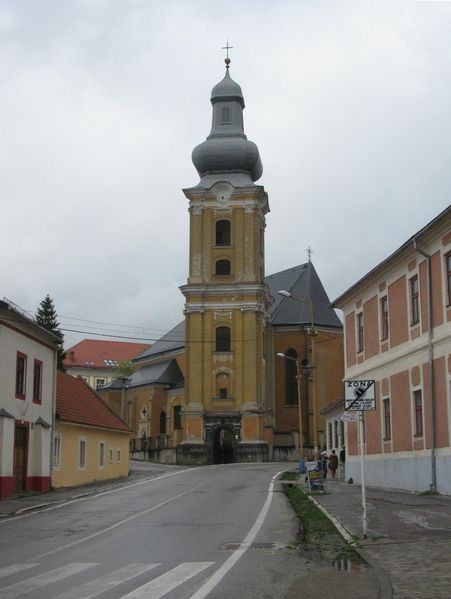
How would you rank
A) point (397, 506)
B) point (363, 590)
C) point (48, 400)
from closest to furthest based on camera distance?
point (363, 590), point (397, 506), point (48, 400)

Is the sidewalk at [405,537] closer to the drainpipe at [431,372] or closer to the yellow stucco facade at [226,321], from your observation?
the drainpipe at [431,372]

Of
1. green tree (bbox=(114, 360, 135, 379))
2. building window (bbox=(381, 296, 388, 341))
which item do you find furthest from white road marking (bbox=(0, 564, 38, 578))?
green tree (bbox=(114, 360, 135, 379))

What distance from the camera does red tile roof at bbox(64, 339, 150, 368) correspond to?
127 metres

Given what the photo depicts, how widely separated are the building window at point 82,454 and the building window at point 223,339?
3142 cm

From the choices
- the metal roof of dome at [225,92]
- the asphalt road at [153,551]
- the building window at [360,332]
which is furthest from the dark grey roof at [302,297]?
the asphalt road at [153,551]

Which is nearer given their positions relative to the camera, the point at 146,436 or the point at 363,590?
the point at 363,590

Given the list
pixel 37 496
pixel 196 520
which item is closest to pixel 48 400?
pixel 37 496

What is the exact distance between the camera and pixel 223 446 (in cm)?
6800

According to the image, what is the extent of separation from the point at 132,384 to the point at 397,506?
63461mm

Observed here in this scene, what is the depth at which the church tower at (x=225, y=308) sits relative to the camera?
6706cm

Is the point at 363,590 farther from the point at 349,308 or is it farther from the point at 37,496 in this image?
the point at 349,308

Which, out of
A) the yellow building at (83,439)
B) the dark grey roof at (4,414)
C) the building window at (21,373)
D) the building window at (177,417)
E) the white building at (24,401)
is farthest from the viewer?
the building window at (177,417)

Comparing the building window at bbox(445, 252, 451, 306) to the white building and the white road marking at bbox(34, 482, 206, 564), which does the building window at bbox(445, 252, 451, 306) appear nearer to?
the white road marking at bbox(34, 482, 206, 564)

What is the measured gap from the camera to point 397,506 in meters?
21.1
